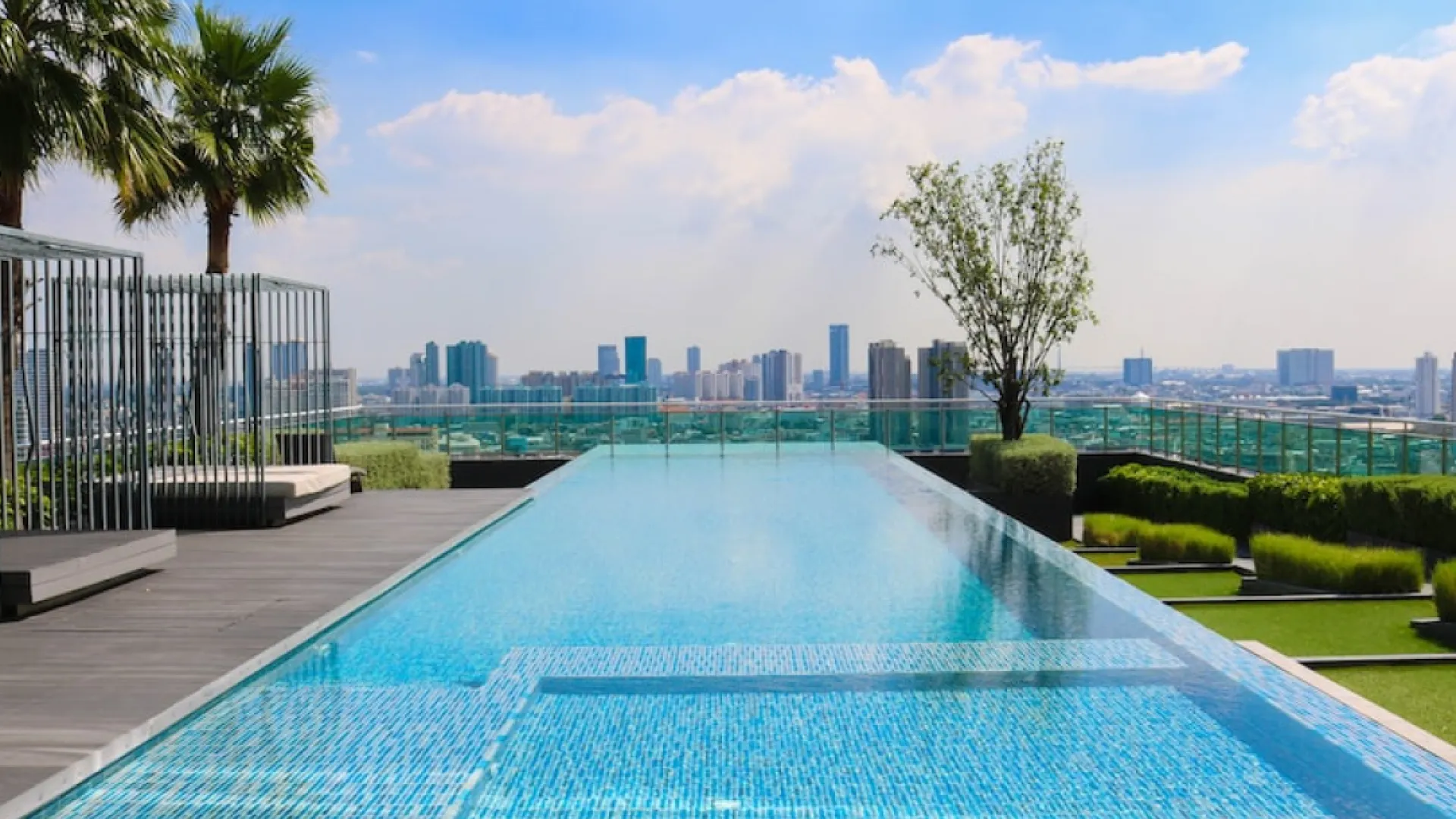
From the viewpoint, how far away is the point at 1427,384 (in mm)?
50031

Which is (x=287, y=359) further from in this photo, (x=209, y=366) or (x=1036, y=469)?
(x=1036, y=469)

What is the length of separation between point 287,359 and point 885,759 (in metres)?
9.00

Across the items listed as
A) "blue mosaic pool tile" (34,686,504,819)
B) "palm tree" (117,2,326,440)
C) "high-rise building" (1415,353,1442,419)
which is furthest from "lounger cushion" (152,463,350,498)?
"high-rise building" (1415,353,1442,419)

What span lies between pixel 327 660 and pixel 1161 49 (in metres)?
15.1

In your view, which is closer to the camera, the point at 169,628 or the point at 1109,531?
the point at 169,628

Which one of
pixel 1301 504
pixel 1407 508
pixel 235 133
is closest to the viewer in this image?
pixel 1407 508

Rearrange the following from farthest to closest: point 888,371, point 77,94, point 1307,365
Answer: point 1307,365, point 888,371, point 77,94

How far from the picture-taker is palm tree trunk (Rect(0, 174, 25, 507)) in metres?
7.30

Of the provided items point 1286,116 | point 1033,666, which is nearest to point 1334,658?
point 1033,666

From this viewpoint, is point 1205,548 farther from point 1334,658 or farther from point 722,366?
point 722,366

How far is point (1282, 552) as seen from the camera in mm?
9805

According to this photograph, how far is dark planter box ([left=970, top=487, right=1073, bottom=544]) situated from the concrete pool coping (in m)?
9.23

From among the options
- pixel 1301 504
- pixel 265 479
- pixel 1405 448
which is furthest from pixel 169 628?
pixel 1405 448

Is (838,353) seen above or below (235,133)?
below
